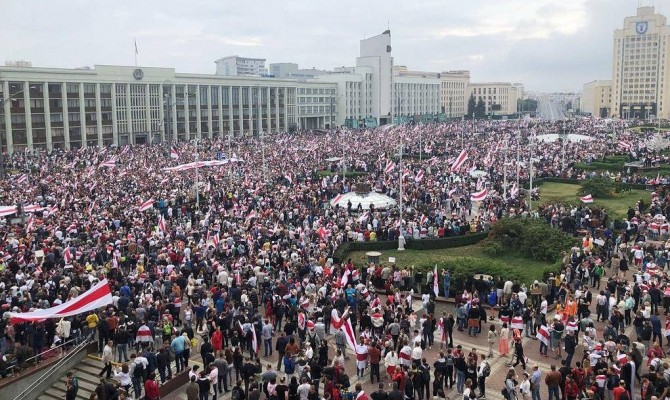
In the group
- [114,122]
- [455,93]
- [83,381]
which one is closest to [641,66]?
[455,93]

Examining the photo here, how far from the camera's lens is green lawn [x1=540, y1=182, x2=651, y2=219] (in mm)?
37969

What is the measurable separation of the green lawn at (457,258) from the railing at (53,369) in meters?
12.3

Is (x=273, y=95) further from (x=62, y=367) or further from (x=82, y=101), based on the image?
(x=62, y=367)

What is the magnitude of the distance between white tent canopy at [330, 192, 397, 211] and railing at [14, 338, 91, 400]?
810 inches

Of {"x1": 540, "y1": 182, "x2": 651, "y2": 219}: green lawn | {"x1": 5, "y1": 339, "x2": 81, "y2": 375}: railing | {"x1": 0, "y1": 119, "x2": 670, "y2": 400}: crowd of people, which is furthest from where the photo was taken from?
{"x1": 540, "y1": 182, "x2": 651, "y2": 219}: green lawn

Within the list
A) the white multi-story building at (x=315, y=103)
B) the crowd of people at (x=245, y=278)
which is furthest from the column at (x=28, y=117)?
the white multi-story building at (x=315, y=103)

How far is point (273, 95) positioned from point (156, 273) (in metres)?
93.9

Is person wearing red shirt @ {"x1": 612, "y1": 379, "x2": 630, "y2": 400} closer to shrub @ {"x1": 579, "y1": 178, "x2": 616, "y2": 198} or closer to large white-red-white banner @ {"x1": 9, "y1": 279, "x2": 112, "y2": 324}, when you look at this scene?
large white-red-white banner @ {"x1": 9, "y1": 279, "x2": 112, "y2": 324}

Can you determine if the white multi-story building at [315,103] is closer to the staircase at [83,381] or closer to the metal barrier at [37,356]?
the metal barrier at [37,356]

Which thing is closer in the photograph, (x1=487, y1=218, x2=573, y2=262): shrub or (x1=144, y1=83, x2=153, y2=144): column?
(x1=487, y1=218, x2=573, y2=262): shrub

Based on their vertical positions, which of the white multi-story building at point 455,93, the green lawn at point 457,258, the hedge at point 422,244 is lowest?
the green lawn at point 457,258

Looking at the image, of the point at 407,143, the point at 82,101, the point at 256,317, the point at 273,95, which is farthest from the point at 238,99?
the point at 256,317

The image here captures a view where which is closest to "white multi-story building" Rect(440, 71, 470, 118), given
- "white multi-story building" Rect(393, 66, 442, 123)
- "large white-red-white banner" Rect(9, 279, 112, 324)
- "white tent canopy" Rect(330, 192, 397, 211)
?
"white multi-story building" Rect(393, 66, 442, 123)

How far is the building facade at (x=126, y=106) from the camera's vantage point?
75.6 meters
